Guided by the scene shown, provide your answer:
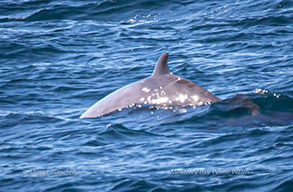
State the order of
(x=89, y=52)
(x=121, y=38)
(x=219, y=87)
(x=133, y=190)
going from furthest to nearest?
(x=121, y=38), (x=89, y=52), (x=219, y=87), (x=133, y=190)

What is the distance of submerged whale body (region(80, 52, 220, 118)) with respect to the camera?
50.4ft

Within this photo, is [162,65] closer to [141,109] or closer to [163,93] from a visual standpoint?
[163,93]

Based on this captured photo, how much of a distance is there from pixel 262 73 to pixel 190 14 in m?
8.65

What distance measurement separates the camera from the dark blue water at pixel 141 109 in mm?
11531

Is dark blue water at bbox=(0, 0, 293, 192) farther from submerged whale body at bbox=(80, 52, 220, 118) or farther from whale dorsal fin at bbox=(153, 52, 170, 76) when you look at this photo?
whale dorsal fin at bbox=(153, 52, 170, 76)

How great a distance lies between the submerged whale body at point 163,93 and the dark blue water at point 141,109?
31cm

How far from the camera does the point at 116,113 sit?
1562cm

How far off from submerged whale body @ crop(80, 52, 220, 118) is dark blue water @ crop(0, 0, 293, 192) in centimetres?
31

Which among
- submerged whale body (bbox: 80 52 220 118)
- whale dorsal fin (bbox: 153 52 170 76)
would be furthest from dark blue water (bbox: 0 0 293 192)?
whale dorsal fin (bbox: 153 52 170 76)

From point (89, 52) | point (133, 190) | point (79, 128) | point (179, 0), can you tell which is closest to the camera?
point (133, 190)

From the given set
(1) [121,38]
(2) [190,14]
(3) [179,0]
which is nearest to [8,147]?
(1) [121,38]

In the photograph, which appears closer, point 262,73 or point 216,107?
point 216,107

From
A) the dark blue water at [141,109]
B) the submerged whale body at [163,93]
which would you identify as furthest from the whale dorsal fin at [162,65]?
the dark blue water at [141,109]

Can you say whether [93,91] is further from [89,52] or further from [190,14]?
[190,14]
